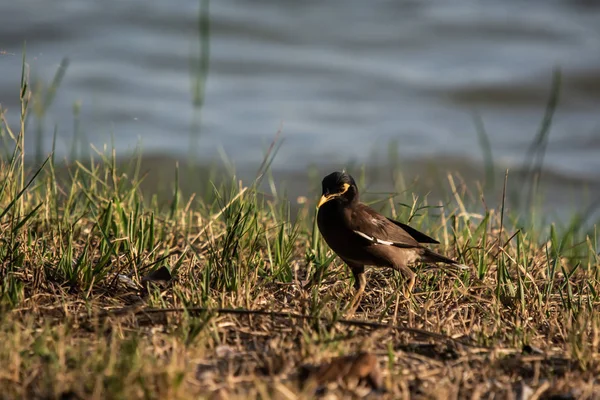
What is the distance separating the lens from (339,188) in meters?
5.28

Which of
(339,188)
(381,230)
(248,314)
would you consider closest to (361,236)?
(381,230)

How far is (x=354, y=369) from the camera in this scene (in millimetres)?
3725

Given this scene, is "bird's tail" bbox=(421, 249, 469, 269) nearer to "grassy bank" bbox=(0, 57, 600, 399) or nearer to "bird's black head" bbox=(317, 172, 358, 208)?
"grassy bank" bbox=(0, 57, 600, 399)

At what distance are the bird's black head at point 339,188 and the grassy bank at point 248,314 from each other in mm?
316

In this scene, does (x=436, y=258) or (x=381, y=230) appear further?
(x=436, y=258)

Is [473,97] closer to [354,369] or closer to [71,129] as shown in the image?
[71,129]

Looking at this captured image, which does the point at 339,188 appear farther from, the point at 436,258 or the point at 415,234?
the point at 436,258

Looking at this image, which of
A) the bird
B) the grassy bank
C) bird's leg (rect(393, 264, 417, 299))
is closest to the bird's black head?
the bird

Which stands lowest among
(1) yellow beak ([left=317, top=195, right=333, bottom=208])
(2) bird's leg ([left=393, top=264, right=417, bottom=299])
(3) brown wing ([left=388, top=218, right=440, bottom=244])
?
(2) bird's leg ([left=393, top=264, right=417, bottom=299])

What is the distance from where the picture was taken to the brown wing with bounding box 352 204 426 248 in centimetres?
518

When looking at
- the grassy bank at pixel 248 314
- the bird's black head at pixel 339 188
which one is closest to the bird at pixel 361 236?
the bird's black head at pixel 339 188

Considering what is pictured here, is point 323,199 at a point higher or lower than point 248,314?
higher

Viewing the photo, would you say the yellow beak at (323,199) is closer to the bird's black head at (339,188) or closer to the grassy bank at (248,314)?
the bird's black head at (339,188)

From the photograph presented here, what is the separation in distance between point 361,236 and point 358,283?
0.25m
